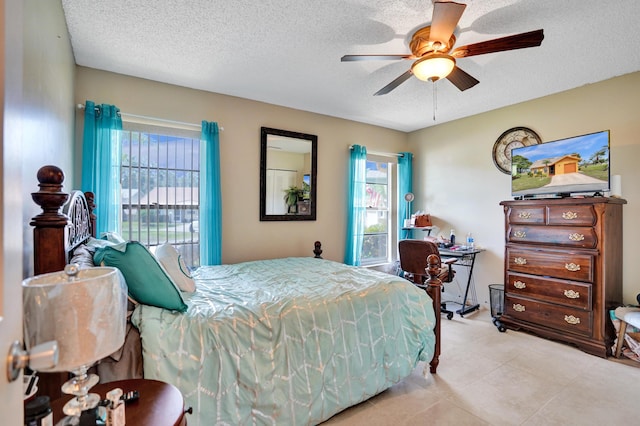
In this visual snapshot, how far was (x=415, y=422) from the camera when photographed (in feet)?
6.29

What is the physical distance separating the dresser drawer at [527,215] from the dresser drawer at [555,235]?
64 millimetres

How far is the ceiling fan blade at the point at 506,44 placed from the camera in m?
1.85

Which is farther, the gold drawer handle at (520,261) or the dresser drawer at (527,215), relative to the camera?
the gold drawer handle at (520,261)

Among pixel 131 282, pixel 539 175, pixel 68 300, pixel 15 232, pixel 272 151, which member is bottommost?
pixel 131 282

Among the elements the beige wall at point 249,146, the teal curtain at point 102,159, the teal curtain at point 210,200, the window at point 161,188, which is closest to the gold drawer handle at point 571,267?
the beige wall at point 249,146

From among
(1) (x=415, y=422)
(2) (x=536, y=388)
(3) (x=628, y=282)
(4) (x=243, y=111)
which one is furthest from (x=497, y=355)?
(4) (x=243, y=111)

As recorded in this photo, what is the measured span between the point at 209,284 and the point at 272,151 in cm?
202

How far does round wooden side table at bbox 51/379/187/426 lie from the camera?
970 mm

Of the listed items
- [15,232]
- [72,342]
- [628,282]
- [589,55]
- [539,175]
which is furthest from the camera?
[539,175]

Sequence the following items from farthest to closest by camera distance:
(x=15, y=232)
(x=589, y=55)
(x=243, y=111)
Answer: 1. (x=243, y=111)
2. (x=589, y=55)
3. (x=15, y=232)

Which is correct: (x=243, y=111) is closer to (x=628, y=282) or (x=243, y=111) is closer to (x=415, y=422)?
(x=415, y=422)

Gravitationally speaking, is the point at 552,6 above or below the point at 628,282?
above

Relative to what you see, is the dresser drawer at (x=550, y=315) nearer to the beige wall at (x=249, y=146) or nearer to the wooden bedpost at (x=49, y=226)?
the beige wall at (x=249, y=146)

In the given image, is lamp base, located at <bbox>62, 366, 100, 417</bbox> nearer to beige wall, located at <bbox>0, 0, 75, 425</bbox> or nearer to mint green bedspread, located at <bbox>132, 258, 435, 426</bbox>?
beige wall, located at <bbox>0, 0, 75, 425</bbox>
